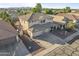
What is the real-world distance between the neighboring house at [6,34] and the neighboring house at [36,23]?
13 centimetres

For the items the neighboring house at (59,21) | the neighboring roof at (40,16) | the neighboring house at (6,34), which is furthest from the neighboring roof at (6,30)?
the neighboring house at (59,21)

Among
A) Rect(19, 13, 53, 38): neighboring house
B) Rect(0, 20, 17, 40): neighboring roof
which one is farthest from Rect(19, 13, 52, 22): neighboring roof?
Rect(0, 20, 17, 40): neighboring roof

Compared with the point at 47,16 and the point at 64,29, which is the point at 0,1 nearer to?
the point at 47,16

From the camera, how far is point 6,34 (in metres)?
1.81

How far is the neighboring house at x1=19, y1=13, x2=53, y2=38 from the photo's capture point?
1843 mm

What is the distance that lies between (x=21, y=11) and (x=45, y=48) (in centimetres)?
45

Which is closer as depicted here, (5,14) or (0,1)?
(0,1)

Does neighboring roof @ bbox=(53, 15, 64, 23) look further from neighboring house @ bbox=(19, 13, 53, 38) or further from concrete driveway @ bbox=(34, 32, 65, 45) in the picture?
concrete driveway @ bbox=(34, 32, 65, 45)

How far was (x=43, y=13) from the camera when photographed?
190cm

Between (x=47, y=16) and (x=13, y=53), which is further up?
(x=47, y=16)

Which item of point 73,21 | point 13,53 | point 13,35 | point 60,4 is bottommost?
point 13,53

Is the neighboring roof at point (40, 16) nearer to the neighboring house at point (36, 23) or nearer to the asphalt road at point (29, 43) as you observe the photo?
the neighboring house at point (36, 23)

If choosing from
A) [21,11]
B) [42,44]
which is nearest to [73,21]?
[42,44]

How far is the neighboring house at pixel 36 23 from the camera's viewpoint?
6.05 ft
